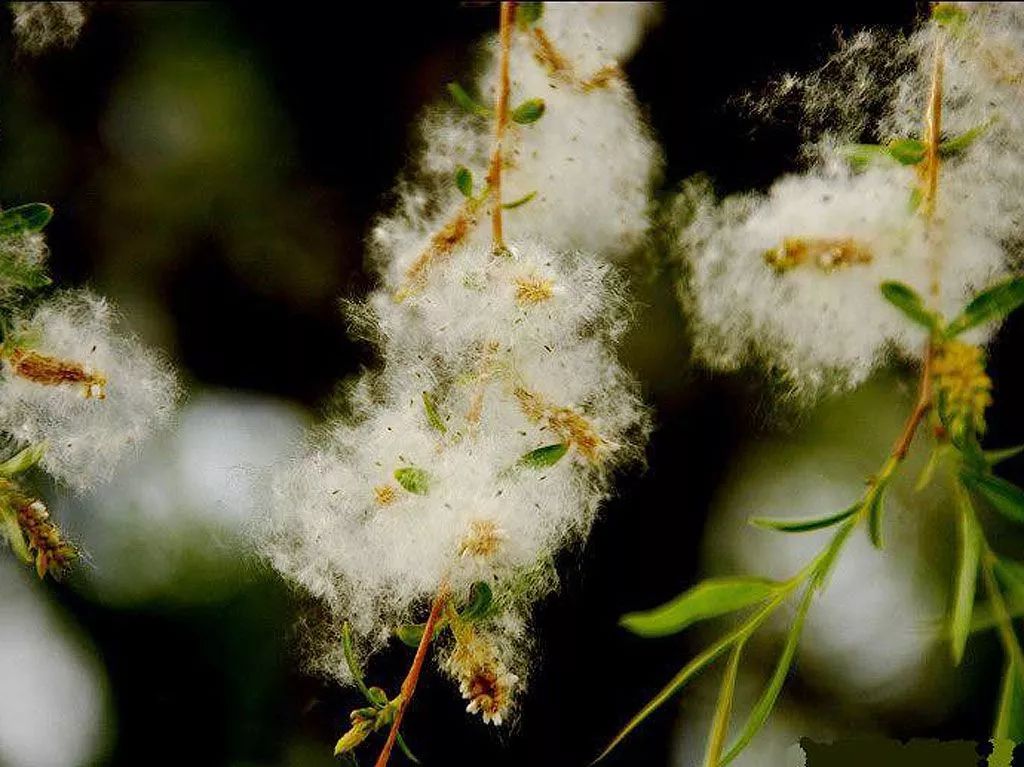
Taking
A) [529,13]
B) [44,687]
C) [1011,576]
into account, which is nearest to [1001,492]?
A: [1011,576]

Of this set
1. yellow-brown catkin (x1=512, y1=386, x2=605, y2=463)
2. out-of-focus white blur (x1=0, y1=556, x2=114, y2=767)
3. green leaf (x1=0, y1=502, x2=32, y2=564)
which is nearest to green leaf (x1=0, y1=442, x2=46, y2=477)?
green leaf (x1=0, y1=502, x2=32, y2=564)

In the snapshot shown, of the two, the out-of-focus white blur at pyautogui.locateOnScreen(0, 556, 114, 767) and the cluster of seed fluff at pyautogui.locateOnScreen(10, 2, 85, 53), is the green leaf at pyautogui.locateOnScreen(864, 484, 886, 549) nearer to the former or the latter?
the out-of-focus white blur at pyautogui.locateOnScreen(0, 556, 114, 767)

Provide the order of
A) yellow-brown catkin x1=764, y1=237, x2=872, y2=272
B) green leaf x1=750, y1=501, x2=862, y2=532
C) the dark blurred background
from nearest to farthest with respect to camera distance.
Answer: green leaf x1=750, y1=501, x2=862, y2=532
yellow-brown catkin x1=764, y1=237, x2=872, y2=272
the dark blurred background

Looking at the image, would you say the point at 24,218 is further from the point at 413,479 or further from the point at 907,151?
the point at 907,151

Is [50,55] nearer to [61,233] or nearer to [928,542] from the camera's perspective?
[61,233]

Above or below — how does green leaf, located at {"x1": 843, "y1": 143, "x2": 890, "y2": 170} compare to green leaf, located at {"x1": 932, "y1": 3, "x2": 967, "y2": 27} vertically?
below

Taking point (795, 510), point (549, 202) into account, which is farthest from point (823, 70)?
point (795, 510)
